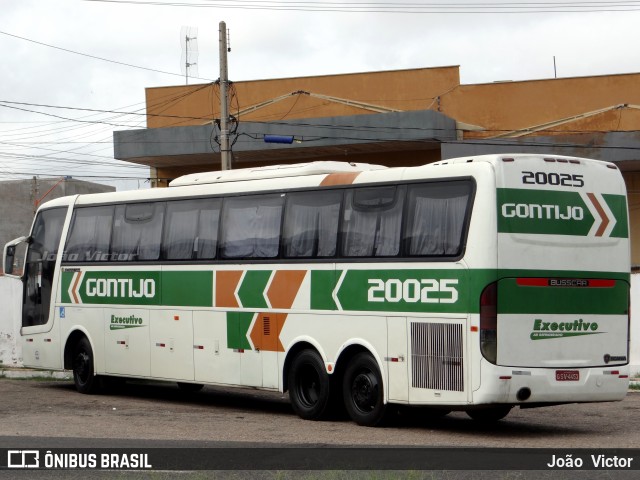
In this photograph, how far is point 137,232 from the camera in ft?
65.8

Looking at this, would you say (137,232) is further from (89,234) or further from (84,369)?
(84,369)

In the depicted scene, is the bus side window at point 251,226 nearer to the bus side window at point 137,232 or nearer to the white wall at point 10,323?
the bus side window at point 137,232

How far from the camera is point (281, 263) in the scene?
17.0m

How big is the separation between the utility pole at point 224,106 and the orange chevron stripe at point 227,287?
1236cm

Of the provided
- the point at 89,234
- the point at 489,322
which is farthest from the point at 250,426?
the point at 89,234

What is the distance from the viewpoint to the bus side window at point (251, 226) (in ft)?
56.5

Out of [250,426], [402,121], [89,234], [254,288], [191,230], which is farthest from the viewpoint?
[402,121]

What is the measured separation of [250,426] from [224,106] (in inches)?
662

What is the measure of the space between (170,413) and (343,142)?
23292 mm

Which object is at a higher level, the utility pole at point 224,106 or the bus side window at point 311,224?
the utility pole at point 224,106

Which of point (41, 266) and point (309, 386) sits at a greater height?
point (41, 266)

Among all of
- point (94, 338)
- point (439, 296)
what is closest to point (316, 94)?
point (94, 338)

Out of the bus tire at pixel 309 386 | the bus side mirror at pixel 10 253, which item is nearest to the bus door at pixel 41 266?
the bus side mirror at pixel 10 253

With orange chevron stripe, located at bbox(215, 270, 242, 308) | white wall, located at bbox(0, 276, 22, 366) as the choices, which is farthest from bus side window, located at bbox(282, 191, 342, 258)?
white wall, located at bbox(0, 276, 22, 366)
